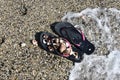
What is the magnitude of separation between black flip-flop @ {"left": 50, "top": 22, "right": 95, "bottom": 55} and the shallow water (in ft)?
0.94

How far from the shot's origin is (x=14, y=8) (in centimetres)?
1486

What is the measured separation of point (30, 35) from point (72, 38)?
5.45ft

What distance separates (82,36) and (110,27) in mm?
1488

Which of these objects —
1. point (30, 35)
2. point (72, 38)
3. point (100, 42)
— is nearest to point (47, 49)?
point (30, 35)

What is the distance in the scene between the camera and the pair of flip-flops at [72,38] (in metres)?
13.5

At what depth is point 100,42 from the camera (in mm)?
14195

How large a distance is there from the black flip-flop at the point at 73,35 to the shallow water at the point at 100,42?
0.94ft

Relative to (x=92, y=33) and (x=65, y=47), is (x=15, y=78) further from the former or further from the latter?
(x=92, y=33)

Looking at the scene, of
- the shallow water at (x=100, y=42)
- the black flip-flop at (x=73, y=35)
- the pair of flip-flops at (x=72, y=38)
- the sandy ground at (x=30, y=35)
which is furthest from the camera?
the black flip-flop at (x=73, y=35)

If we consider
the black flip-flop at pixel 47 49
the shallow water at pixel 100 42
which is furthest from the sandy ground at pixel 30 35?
the shallow water at pixel 100 42

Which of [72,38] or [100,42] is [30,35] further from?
[100,42]

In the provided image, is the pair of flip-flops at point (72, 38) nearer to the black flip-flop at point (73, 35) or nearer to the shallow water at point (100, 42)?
the black flip-flop at point (73, 35)

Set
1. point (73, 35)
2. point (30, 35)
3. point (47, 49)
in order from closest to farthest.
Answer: point (47, 49)
point (30, 35)
point (73, 35)

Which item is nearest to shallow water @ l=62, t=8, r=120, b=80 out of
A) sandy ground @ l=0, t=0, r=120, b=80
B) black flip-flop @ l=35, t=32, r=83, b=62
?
black flip-flop @ l=35, t=32, r=83, b=62
